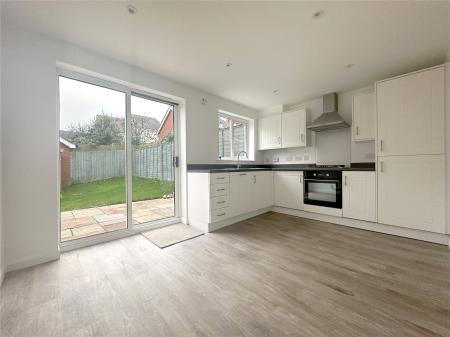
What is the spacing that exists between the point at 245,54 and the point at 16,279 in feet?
10.6

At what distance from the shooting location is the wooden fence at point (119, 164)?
7.53ft

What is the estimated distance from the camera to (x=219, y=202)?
2.81 meters

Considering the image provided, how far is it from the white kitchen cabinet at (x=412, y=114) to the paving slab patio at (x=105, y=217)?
11.6 feet

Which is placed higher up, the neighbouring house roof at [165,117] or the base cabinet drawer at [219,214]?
the neighbouring house roof at [165,117]

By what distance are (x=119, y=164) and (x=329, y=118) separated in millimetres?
3624

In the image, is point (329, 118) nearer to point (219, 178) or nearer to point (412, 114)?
point (412, 114)

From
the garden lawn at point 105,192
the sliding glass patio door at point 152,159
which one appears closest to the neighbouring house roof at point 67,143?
the garden lawn at point 105,192

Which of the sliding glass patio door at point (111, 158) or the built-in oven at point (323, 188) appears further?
the built-in oven at point (323, 188)

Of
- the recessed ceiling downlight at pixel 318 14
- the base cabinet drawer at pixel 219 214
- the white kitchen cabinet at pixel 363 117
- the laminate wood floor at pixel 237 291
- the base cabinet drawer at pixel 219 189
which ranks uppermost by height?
the recessed ceiling downlight at pixel 318 14

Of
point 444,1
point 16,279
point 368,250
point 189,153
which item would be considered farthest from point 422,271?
point 16,279

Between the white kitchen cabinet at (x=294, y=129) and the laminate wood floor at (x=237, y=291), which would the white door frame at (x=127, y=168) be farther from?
the white kitchen cabinet at (x=294, y=129)

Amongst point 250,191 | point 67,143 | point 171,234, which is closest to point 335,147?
point 250,191

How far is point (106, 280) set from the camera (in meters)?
1.55

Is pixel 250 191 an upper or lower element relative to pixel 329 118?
lower
